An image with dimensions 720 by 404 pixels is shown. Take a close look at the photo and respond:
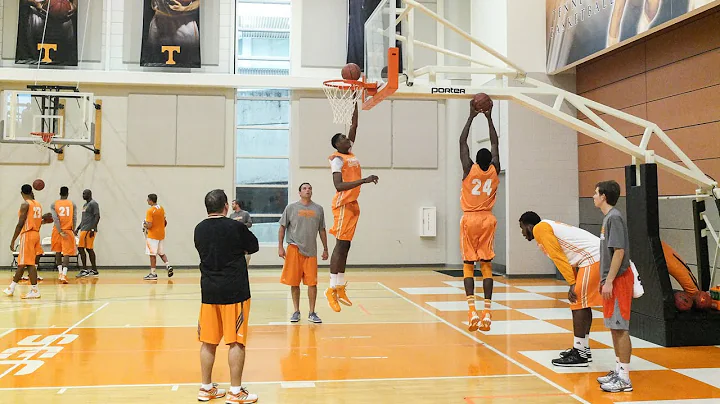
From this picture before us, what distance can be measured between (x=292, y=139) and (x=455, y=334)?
30.8ft

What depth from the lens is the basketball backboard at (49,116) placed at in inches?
486

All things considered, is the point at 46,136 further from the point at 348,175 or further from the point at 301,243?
the point at 348,175

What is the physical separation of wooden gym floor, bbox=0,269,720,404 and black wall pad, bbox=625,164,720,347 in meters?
0.19

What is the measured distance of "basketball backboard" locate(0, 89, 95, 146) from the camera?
12.3m

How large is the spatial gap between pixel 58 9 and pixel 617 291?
581 inches

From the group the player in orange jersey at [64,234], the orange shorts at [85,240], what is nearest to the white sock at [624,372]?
the player in orange jersey at [64,234]

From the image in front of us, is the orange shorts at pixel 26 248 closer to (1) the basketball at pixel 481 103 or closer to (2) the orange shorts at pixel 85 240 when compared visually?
(2) the orange shorts at pixel 85 240

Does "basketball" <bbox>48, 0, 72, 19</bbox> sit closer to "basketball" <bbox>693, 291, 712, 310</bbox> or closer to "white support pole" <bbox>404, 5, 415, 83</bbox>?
"white support pole" <bbox>404, 5, 415, 83</bbox>

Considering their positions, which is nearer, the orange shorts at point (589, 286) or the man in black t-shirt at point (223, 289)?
the man in black t-shirt at point (223, 289)

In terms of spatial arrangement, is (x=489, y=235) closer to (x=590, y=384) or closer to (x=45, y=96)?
(x=590, y=384)

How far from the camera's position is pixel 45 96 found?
41.0 ft

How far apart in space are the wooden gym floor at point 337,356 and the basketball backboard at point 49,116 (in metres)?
4.69

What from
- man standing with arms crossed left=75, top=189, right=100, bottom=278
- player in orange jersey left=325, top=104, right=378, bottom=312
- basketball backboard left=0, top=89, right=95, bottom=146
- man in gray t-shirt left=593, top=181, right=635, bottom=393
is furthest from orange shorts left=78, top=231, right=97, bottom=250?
man in gray t-shirt left=593, top=181, right=635, bottom=393

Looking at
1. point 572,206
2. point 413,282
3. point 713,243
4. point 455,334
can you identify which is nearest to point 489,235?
point 455,334
